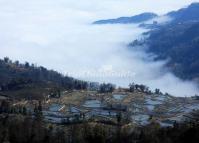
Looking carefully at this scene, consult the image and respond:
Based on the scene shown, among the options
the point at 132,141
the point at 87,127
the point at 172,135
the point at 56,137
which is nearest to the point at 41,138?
the point at 56,137

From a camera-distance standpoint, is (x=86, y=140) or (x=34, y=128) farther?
(x=34, y=128)

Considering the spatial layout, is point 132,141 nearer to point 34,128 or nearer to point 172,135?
point 172,135

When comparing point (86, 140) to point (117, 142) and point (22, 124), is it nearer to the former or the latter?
point (117, 142)

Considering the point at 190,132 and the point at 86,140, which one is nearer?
the point at 190,132

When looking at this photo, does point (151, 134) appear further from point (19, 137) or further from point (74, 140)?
→ point (19, 137)

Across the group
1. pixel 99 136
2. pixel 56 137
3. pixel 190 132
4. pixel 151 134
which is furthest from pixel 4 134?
pixel 190 132

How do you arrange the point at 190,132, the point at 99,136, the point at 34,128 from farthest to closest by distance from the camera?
the point at 34,128
the point at 99,136
the point at 190,132

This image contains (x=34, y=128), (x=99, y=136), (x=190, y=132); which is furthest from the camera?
(x=34, y=128)
